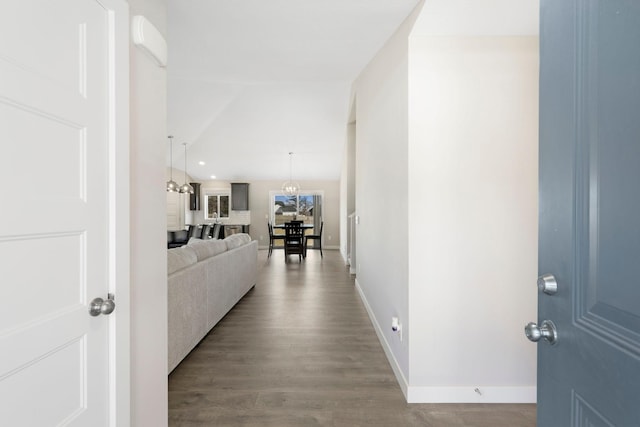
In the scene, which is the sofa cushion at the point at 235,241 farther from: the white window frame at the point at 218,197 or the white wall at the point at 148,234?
the white window frame at the point at 218,197

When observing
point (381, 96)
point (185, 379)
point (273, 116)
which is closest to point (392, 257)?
point (381, 96)

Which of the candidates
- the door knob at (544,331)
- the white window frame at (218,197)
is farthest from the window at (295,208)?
the door knob at (544,331)

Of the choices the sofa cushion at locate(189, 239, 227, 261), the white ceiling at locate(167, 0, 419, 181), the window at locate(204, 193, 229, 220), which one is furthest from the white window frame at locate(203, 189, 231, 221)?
the sofa cushion at locate(189, 239, 227, 261)

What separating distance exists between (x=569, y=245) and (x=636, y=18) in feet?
1.49

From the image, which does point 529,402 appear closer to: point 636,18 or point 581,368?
point 581,368

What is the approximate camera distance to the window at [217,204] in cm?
994

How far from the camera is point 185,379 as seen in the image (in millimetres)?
2029
